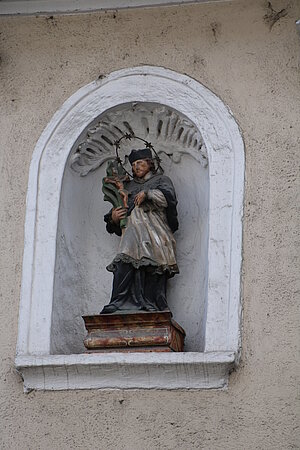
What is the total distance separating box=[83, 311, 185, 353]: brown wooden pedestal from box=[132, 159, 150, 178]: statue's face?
0.84 metres

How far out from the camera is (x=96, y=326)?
6.47 metres

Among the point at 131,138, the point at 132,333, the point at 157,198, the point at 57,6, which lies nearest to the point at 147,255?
the point at 157,198

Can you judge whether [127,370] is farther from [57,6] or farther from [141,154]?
[57,6]

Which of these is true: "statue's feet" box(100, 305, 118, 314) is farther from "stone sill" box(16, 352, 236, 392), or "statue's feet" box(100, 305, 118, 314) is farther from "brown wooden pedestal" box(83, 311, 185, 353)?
"stone sill" box(16, 352, 236, 392)

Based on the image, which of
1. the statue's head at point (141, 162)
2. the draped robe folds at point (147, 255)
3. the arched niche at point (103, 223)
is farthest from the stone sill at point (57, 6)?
the draped robe folds at point (147, 255)

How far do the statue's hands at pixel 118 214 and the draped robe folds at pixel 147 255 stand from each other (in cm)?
3

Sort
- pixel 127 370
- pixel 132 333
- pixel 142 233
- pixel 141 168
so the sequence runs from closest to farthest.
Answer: pixel 127 370
pixel 132 333
pixel 142 233
pixel 141 168

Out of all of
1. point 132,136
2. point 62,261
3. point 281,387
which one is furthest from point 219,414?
point 132,136

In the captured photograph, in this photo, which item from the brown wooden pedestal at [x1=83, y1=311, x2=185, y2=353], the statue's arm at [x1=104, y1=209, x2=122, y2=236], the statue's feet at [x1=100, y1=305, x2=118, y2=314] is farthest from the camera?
the statue's arm at [x1=104, y1=209, x2=122, y2=236]

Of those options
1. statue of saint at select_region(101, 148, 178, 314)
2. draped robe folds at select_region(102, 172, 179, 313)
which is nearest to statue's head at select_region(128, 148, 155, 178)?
statue of saint at select_region(101, 148, 178, 314)

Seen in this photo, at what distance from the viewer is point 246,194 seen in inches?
257

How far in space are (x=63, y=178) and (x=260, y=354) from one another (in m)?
1.42

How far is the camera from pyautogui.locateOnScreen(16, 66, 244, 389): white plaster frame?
245 inches

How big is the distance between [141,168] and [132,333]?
0.94 metres
